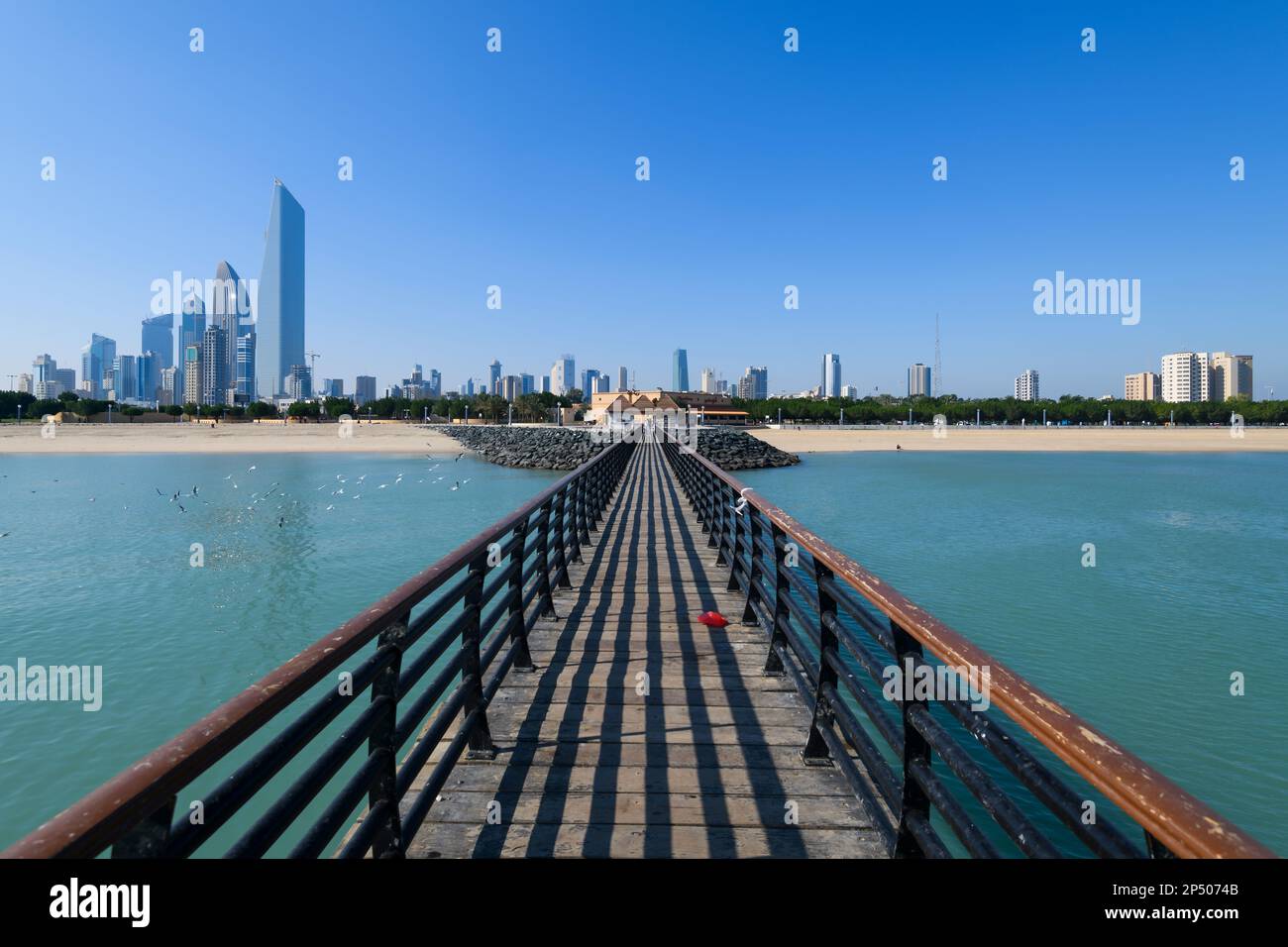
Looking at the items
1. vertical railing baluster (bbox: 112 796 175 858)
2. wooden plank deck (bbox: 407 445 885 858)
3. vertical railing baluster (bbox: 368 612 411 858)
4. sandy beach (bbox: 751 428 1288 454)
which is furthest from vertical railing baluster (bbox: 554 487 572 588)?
sandy beach (bbox: 751 428 1288 454)

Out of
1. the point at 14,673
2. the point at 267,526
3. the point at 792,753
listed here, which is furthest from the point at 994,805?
the point at 267,526

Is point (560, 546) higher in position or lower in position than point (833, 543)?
higher

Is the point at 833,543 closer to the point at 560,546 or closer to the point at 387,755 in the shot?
the point at 560,546

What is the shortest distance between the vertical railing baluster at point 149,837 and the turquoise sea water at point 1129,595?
801cm

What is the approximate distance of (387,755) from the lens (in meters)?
2.53

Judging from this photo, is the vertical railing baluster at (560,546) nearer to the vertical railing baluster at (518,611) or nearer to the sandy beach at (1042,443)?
the vertical railing baluster at (518,611)

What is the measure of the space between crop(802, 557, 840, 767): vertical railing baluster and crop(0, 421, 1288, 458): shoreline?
59.6 metres

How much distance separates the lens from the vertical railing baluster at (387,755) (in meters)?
2.53

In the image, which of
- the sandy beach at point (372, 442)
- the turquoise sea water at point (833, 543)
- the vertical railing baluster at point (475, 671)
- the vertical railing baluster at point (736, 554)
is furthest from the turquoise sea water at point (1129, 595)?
the sandy beach at point (372, 442)

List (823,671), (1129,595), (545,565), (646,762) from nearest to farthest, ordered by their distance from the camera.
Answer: (823,671), (646,762), (545,565), (1129,595)

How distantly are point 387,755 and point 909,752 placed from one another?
185 centimetres

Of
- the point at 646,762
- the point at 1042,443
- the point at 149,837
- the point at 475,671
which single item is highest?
the point at 1042,443

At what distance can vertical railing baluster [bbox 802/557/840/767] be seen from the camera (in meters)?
3.60

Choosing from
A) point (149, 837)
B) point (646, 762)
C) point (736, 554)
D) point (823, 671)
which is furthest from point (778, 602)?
point (149, 837)
